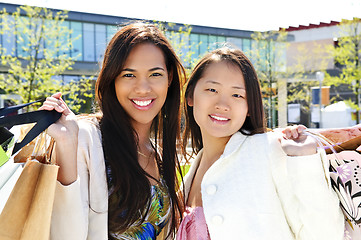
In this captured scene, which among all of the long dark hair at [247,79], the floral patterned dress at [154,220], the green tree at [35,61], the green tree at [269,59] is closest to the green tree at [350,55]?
the green tree at [269,59]

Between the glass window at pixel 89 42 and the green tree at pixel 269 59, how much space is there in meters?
9.54

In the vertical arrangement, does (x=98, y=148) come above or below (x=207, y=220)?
above

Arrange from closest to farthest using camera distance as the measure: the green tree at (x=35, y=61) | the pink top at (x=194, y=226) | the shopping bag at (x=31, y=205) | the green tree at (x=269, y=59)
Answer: the shopping bag at (x=31, y=205) < the pink top at (x=194, y=226) < the green tree at (x=35, y=61) < the green tree at (x=269, y=59)

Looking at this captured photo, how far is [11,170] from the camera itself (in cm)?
174

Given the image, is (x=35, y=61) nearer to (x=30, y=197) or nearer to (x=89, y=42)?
(x=89, y=42)

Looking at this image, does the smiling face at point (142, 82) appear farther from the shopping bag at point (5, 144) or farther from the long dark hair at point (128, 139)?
the shopping bag at point (5, 144)

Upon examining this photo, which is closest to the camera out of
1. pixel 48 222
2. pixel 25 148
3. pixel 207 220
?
pixel 48 222

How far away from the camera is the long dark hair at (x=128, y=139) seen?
2.24 meters

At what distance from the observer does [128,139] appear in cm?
246

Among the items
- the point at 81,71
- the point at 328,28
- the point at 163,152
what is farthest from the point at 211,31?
the point at 163,152

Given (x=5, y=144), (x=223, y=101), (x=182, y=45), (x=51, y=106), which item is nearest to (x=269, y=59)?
(x=182, y=45)

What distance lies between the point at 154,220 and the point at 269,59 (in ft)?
67.4

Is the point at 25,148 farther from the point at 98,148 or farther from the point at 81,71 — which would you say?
the point at 81,71

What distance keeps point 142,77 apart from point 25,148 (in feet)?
2.88
